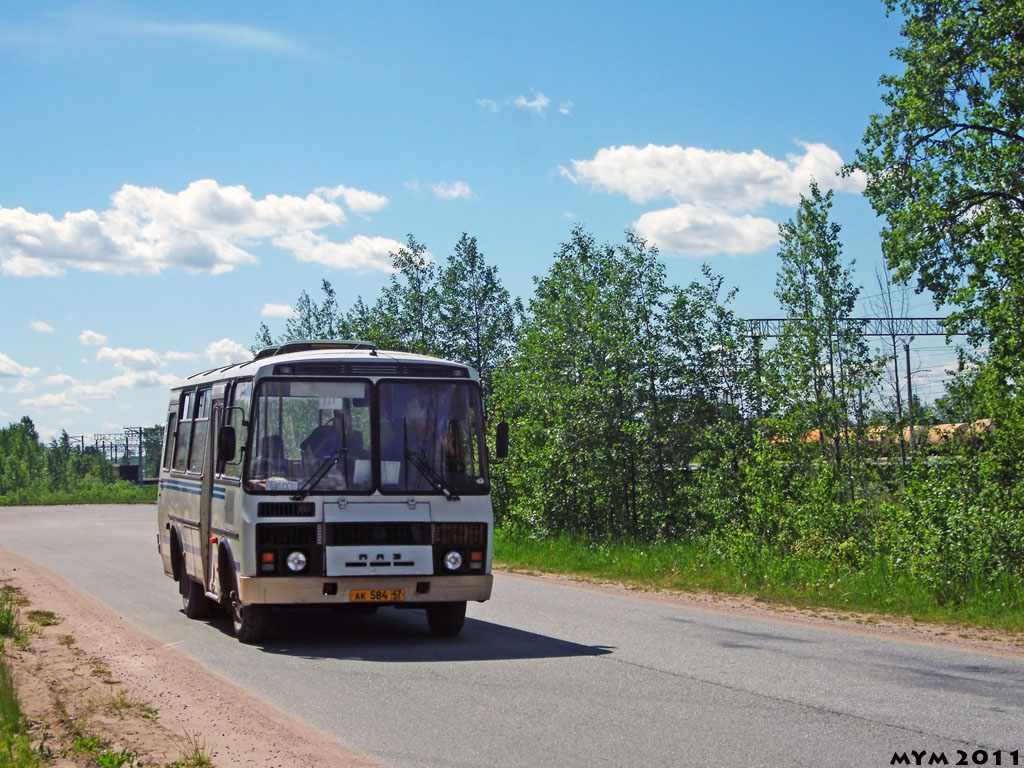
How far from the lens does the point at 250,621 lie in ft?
39.2

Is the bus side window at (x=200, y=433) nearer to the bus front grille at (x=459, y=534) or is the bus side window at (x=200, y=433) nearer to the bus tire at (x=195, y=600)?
the bus tire at (x=195, y=600)

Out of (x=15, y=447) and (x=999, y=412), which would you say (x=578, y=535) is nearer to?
(x=999, y=412)

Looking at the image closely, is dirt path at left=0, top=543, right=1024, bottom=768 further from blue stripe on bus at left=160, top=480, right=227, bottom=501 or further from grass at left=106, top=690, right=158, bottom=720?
blue stripe on bus at left=160, top=480, right=227, bottom=501

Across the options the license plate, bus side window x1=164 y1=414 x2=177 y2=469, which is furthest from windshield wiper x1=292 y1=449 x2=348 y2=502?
bus side window x1=164 y1=414 x2=177 y2=469

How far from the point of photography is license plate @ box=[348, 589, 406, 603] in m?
11.6

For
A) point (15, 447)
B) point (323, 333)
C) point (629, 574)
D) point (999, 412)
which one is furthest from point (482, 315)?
point (15, 447)

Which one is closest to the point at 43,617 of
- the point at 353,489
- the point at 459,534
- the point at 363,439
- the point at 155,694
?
the point at 353,489

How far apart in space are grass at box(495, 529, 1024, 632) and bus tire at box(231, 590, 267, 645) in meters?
7.27

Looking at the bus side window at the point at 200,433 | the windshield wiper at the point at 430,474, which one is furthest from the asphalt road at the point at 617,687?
the bus side window at the point at 200,433

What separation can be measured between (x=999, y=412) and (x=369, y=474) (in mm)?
10760

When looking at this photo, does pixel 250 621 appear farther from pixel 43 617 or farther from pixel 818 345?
pixel 818 345

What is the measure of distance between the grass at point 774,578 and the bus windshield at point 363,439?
6.00 m

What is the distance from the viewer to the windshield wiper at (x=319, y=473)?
1160 centimetres

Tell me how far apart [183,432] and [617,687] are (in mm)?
8153
